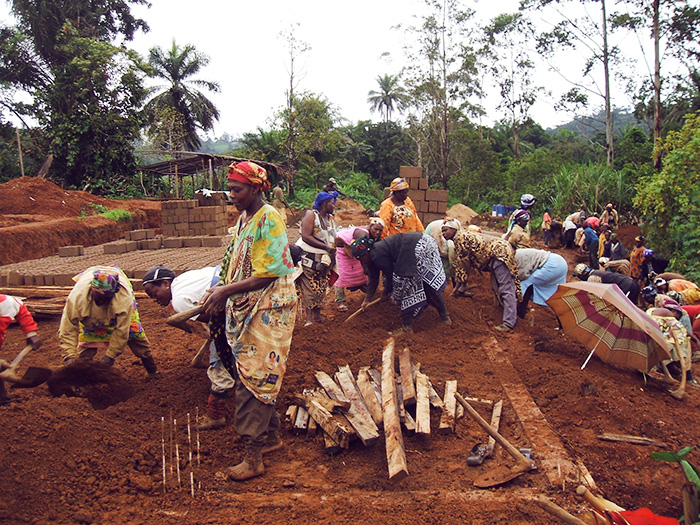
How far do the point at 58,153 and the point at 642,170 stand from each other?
2119 centimetres

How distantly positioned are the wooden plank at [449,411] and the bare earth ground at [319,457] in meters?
0.09

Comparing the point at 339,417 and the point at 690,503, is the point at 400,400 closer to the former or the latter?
the point at 339,417

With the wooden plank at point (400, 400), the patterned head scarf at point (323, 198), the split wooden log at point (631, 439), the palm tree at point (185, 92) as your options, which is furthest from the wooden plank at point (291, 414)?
the palm tree at point (185, 92)

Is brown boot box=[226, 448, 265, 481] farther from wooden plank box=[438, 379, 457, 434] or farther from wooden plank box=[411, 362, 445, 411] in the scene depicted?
wooden plank box=[411, 362, 445, 411]

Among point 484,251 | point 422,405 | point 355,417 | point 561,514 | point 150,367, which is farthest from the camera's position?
point 484,251

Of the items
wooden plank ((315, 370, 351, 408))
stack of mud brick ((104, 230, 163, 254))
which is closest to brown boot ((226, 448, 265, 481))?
wooden plank ((315, 370, 351, 408))

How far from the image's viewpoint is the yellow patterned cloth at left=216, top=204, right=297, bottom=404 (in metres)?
2.96

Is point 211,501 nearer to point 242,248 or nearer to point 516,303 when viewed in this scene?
point 242,248

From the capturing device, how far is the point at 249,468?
3.13 metres

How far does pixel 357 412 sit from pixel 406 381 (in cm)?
61

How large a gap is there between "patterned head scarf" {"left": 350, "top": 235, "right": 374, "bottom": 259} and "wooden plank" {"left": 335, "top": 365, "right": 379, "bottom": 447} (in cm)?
148

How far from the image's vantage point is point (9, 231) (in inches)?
454

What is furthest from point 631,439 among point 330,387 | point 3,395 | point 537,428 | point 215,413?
point 3,395

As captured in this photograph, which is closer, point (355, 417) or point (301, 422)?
point (355, 417)
